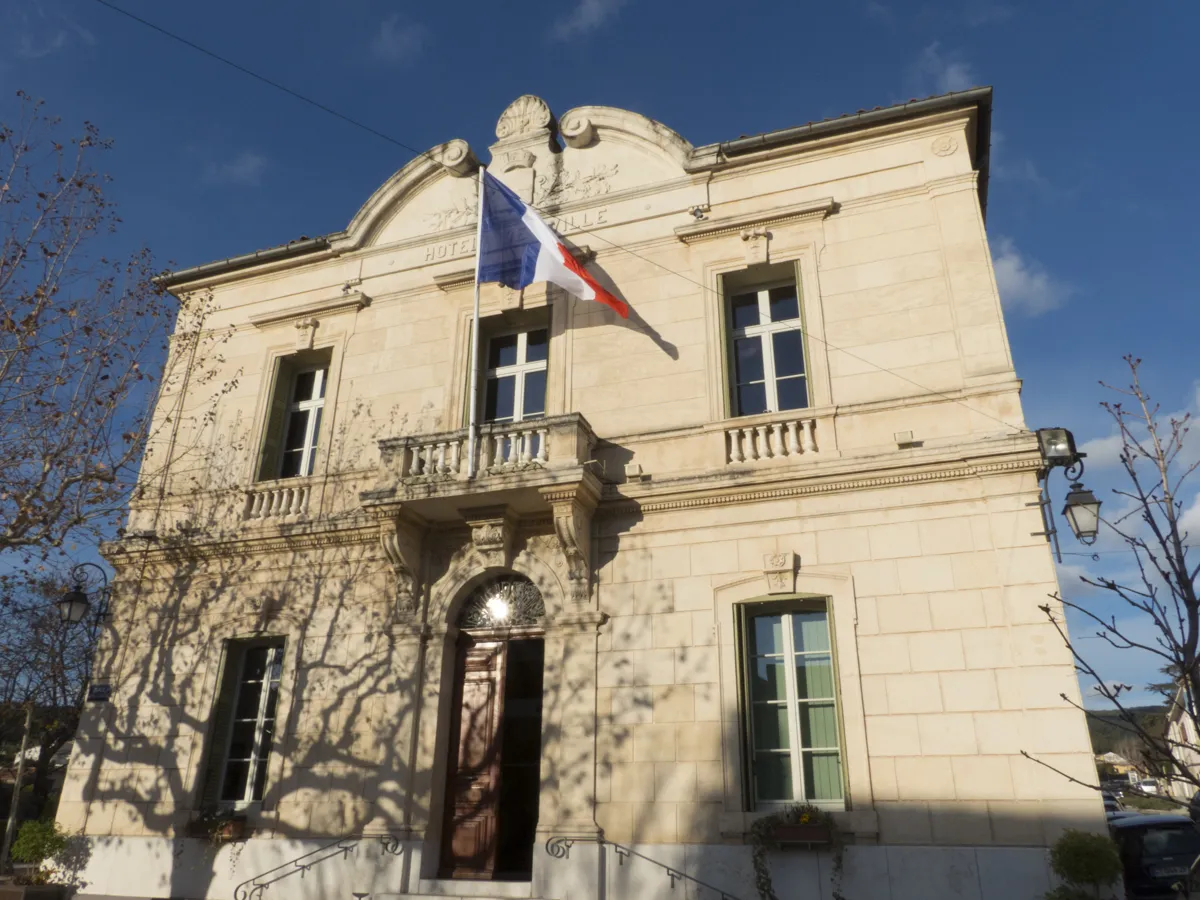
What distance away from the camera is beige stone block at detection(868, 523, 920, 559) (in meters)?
8.99

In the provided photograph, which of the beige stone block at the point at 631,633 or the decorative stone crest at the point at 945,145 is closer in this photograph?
the beige stone block at the point at 631,633

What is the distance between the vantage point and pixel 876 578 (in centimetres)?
899

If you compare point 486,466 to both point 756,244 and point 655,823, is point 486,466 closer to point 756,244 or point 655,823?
point 655,823

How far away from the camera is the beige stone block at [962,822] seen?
7.79 meters

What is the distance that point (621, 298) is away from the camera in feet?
37.9

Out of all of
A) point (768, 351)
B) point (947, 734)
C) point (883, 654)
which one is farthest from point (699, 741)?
point (768, 351)

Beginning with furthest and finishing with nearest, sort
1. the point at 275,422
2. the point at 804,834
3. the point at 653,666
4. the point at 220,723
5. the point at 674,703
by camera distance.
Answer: the point at 275,422 < the point at 220,723 < the point at 653,666 < the point at 674,703 < the point at 804,834

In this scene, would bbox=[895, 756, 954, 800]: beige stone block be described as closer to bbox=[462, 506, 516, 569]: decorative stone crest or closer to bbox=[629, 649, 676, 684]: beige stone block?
bbox=[629, 649, 676, 684]: beige stone block

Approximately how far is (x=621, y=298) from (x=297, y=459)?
5450 mm

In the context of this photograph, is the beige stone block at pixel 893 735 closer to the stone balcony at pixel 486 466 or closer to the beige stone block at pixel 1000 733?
the beige stone block at pixel 1000 733

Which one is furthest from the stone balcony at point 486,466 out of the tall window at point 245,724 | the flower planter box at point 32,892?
the flower planter box at point 32,892

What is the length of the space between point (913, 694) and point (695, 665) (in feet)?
7.21

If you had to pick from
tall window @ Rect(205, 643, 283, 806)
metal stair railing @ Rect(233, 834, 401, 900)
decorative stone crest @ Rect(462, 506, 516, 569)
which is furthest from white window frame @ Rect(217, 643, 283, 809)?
decorative stone crest @ Rect(462, 506, 516, 569)

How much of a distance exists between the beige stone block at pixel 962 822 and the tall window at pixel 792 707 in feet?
3.10
